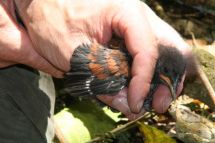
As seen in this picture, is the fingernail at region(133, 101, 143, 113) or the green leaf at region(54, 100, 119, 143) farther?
the green leaf at region(54, 100, 119, 143)

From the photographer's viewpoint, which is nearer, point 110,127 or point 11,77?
point 11,77

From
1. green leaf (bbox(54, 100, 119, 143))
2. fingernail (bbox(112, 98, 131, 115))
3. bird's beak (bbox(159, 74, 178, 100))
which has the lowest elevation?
green leaf (bbox(54, 100, 119, 143))

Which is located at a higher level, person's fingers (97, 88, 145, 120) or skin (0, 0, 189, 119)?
skin (0, 0, 189, 119)

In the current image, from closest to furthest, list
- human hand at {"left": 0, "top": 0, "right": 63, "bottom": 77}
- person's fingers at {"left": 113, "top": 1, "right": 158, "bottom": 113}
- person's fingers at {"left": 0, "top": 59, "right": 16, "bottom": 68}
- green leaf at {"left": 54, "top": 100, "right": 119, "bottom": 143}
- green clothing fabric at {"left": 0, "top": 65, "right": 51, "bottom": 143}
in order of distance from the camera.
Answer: person's fingers at {"left": 113, "top": 1, "right": 158, "bottom": 113} → human hand at {"left": 0, "top": 0, "right": 63, "bottom": 77} → person's fingers at {"left": 0, "top": 59, "right": 16, "bottom": 68} → green clothing fabric at {"left": 0, "top": 65, "right": 51, "bottom": 143} → green leaf at {"left": 54, "top": 100, "right": 119, "bottom": 143}

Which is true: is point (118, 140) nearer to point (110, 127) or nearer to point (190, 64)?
point (110, 127)

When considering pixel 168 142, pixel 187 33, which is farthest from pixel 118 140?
pixel 187 33

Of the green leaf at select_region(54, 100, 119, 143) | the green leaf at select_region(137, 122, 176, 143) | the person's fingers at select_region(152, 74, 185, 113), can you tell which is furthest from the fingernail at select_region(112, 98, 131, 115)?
the green leaf at select_region(54, 100, 119, 143)

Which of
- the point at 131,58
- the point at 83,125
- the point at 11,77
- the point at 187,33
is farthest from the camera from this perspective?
the point at 187,33

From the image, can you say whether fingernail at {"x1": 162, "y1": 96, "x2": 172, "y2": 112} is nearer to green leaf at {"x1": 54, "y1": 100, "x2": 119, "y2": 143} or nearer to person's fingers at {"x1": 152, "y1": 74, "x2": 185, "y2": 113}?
person's fingers at {"x1": 152, "y1": 74, "x2": 185, "y2": 113}
